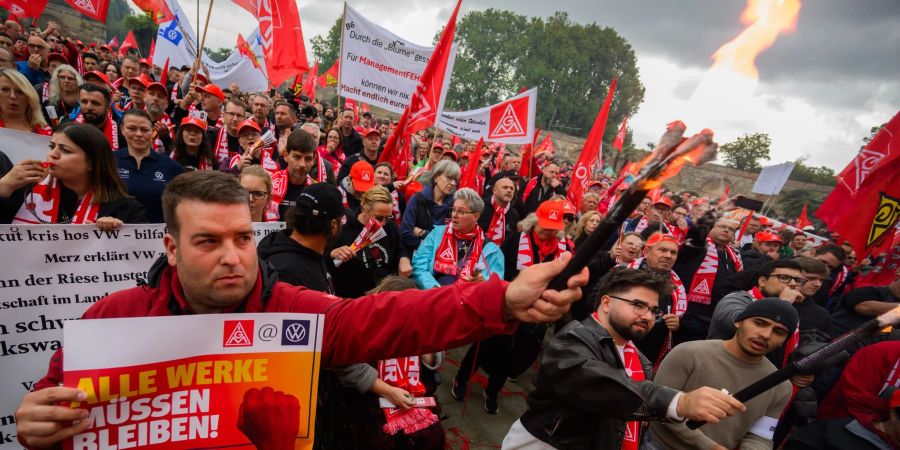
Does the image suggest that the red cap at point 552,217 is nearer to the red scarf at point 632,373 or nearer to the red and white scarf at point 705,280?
the red and white scarf at point 705,280

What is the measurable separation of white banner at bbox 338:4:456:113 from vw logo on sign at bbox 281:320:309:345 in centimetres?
586

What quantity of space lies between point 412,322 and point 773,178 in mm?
10195

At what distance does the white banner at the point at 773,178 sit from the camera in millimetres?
8555

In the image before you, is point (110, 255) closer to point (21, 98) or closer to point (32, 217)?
point (32, 217)

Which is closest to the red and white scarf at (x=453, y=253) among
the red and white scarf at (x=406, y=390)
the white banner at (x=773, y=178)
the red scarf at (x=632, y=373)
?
the red and white scarf at (x=406, y=390)

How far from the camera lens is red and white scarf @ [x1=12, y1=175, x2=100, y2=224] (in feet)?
8.71

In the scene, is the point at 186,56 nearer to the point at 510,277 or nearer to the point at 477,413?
the point at 510,277

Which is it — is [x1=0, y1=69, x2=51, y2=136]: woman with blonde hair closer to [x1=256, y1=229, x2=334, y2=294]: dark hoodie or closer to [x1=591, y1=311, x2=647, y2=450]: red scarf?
[x1=256, y1=229, x2=334, y2=294]: dark hoodie

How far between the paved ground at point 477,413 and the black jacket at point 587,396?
5.74 ft

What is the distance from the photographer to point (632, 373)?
282cm

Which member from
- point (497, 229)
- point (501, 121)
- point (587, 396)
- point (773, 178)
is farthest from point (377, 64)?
point (773, 178)

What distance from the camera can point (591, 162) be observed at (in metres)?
7.31

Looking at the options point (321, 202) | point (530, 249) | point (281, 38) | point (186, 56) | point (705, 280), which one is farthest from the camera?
point (186, 56)

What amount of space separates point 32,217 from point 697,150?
367 cm
